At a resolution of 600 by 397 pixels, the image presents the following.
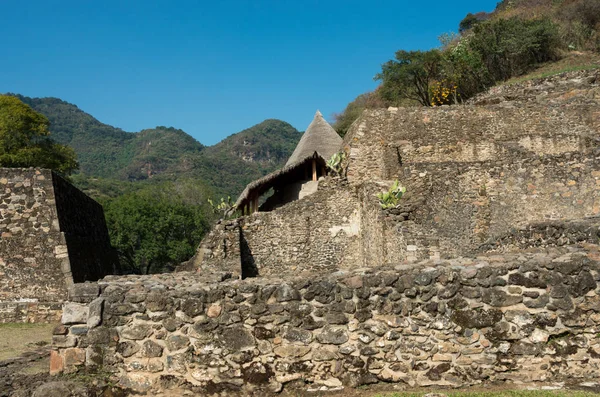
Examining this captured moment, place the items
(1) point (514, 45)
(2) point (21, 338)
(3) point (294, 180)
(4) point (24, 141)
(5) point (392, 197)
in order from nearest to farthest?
(2) point (21, 338) < (5) point (392, 197) < (3) point (294, 180) < (1) point (514, 45) < (4) point (24, 141)

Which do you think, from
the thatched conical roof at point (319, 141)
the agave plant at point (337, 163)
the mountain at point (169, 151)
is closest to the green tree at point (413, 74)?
the thatched conical roof at point (319, 141)

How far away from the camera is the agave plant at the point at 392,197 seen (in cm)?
1180

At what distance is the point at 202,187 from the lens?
57.3 m

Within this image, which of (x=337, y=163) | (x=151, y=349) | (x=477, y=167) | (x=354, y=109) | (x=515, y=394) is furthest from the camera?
(x=354, y=109)

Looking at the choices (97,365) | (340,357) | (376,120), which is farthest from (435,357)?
(376,120)

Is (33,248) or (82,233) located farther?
(82,233)

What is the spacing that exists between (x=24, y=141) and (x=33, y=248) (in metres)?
Answer: 25.1

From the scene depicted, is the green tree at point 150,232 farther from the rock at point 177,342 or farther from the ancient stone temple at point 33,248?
the rock at point 177,342

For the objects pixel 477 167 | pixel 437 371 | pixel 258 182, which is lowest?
pixel 437 371

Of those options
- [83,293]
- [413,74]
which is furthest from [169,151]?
[83,293]

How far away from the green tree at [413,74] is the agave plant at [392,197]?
22.2 meters

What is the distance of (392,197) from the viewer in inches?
471

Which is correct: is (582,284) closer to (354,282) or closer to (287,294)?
(354,282)

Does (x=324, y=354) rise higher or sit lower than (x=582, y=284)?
lower
